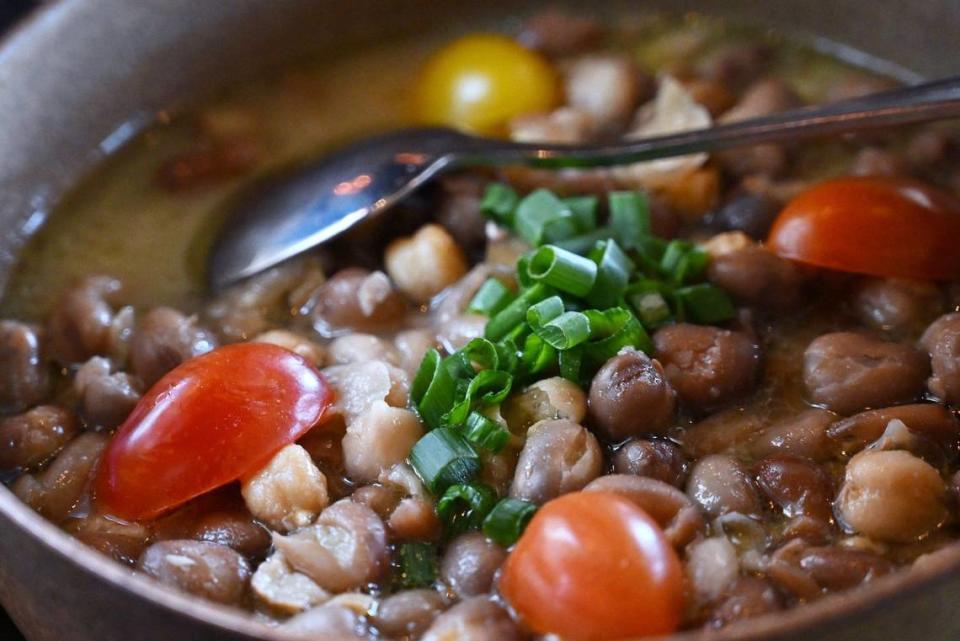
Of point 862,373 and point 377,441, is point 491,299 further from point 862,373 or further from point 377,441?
point 862,373

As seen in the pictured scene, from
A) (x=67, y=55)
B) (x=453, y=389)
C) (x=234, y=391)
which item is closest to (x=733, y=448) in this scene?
(x=453, y=389)

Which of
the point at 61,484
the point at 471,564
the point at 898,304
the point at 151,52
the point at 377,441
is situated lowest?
the point at 898,304

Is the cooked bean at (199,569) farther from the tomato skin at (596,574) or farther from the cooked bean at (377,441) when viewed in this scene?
the tomato skin at (596,574)

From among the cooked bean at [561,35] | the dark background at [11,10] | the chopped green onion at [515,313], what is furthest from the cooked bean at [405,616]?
the dark background at [11,10]

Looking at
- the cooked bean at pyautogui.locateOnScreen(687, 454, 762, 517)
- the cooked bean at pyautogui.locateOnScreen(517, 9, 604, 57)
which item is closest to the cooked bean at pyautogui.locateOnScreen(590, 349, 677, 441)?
the cooked bean at pyautogui.locateOnScreen(687, 454, 762, 517)

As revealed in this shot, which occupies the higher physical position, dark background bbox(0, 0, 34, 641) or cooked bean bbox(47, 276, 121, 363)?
dark background bbox(0, 0, 34, 641)

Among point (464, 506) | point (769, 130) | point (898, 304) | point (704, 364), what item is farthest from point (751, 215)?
point (464, 506)

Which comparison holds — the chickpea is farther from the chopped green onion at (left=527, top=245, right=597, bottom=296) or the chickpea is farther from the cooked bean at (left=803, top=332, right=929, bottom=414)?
the cooked bean at (left=803, top=332, right=929, bottom=414)
